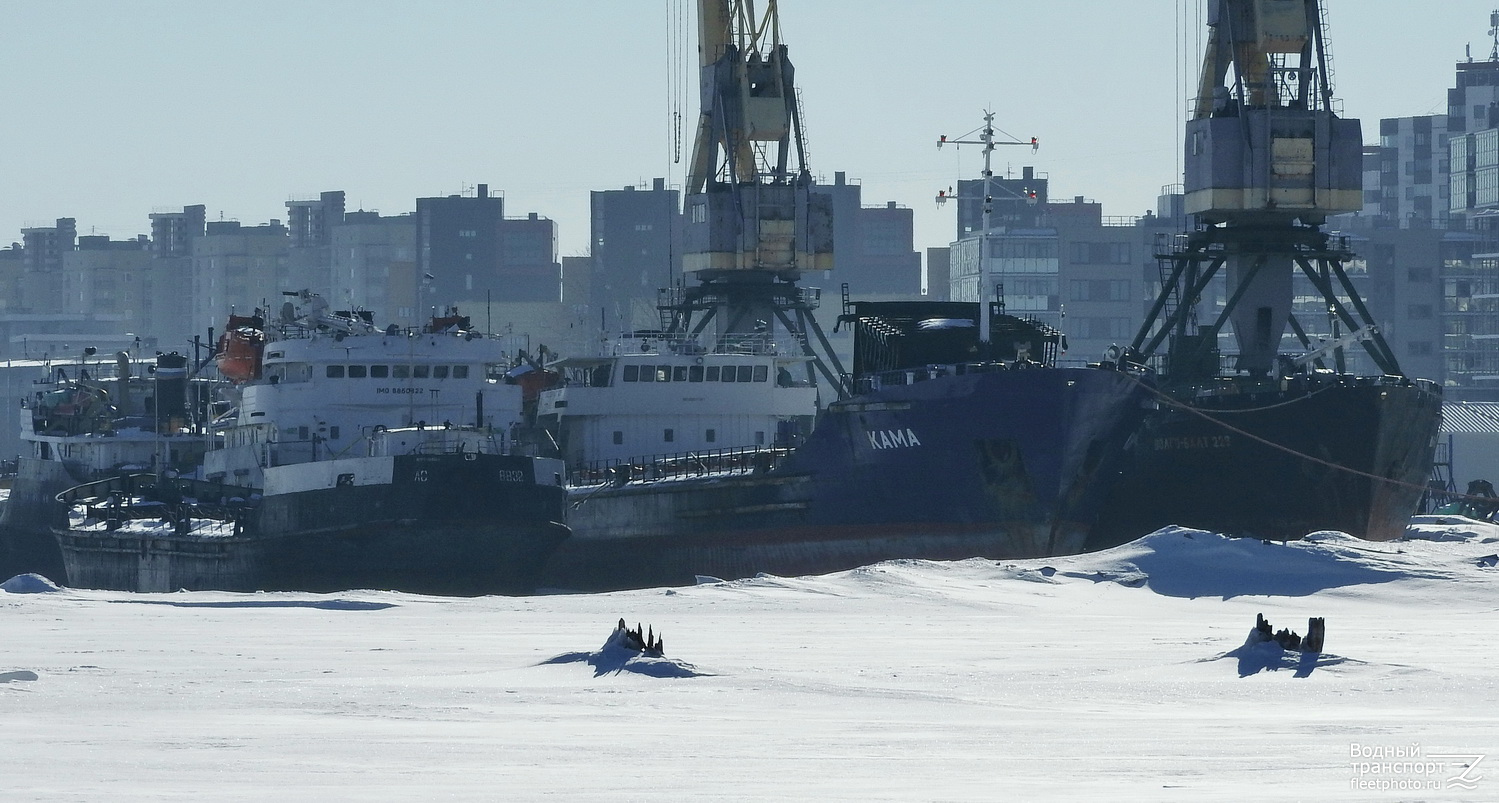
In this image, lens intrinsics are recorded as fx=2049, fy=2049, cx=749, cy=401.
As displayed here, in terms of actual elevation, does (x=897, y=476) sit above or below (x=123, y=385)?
below

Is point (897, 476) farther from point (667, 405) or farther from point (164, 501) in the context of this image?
point (164, 501)

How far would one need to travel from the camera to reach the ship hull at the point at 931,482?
4656cm

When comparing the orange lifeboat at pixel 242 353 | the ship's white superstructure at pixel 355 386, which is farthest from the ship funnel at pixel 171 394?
the ship's white superstructure at pixel 355 386

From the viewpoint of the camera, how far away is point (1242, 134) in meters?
57.7

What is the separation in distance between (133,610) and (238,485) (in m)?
23.8

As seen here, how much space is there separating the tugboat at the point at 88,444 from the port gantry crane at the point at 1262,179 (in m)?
28.9

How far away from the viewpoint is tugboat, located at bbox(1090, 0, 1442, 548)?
50125 millimetres

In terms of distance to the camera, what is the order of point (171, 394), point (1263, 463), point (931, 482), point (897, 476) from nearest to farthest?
1. point (931, 482)
2. point (897, 476)
3. point (1263, 463)
4. point (171, 394)

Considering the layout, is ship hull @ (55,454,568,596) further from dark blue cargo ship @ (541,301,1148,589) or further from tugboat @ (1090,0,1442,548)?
tugboat @ (1090,0,1442,548)

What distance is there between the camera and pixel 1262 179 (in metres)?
57.5

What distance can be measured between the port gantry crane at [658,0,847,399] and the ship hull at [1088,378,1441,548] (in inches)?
852
